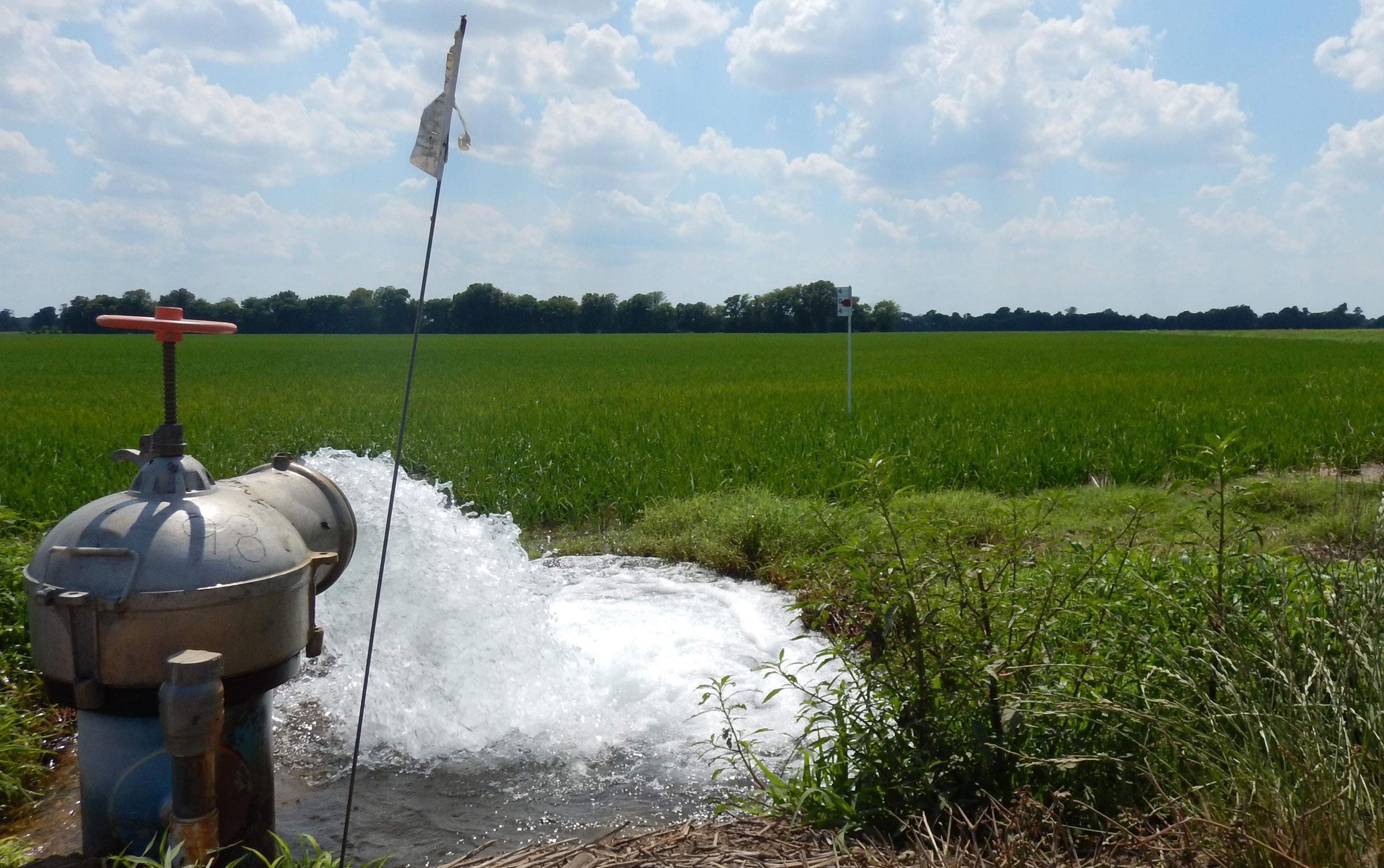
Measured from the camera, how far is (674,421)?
43.3ft

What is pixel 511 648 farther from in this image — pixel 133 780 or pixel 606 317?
pixel 606 317

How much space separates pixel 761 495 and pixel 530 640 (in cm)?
311

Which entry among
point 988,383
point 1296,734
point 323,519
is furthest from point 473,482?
point 988,383

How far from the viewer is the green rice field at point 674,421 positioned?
29.3 ft

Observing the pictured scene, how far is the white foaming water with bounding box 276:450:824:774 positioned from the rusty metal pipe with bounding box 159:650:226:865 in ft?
6.34

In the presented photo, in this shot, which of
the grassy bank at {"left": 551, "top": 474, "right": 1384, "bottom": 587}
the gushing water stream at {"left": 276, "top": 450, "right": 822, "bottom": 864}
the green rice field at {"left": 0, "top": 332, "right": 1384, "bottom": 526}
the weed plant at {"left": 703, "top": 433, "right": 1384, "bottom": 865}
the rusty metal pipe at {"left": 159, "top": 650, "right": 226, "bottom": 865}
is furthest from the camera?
the green rice field at {"left": 0, "top": 332, "right": 1384, "bottom": 526}

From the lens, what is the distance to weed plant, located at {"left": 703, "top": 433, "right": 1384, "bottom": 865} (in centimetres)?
228

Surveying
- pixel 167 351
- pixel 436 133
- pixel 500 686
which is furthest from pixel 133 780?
pixel 500 686

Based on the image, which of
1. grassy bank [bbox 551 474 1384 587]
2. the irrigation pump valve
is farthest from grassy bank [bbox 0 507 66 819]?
grassy bank [bbox 551 474 1384 587]

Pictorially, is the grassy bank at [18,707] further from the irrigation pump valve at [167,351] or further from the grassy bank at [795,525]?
the grassy bank at [795,525]

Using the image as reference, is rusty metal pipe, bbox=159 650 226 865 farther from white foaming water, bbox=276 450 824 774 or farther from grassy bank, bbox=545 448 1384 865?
white foaming water, bbox=276 450 824 774

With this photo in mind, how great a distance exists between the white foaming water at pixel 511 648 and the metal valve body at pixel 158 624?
1.71m

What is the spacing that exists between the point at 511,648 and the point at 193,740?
2973 millimetres

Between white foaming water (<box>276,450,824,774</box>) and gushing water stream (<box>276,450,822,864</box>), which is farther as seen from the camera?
white foaming water (<box>276,450,824,774</box>)
